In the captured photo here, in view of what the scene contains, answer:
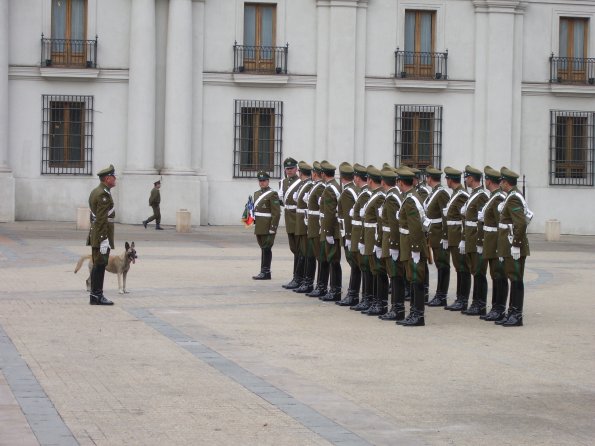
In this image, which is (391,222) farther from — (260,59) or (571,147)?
(571,147)

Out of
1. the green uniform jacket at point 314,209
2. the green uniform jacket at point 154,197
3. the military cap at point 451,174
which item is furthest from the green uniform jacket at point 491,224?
the green uniform jacket at point 154,197

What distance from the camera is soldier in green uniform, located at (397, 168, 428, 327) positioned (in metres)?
15.8

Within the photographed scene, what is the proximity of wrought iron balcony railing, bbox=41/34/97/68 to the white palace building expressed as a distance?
0.17ft

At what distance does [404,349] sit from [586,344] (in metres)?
2.21

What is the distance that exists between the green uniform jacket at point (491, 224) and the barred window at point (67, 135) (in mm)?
22842

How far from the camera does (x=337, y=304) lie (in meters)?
18.4

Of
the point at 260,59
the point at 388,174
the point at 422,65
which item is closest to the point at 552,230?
the point at 422,65

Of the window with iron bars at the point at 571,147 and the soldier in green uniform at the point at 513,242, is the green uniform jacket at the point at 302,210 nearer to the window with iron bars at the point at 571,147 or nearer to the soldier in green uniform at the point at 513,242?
the soldier in green uniform at the point at 513,242

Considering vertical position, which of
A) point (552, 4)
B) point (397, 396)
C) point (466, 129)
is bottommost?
point (397, 396)

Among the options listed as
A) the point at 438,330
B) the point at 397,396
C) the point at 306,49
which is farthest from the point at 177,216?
the point at 397,396

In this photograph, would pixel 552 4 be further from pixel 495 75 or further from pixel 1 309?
pixel 1 309

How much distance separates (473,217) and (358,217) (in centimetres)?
155

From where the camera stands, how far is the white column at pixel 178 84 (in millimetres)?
37281

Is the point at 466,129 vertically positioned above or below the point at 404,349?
above
